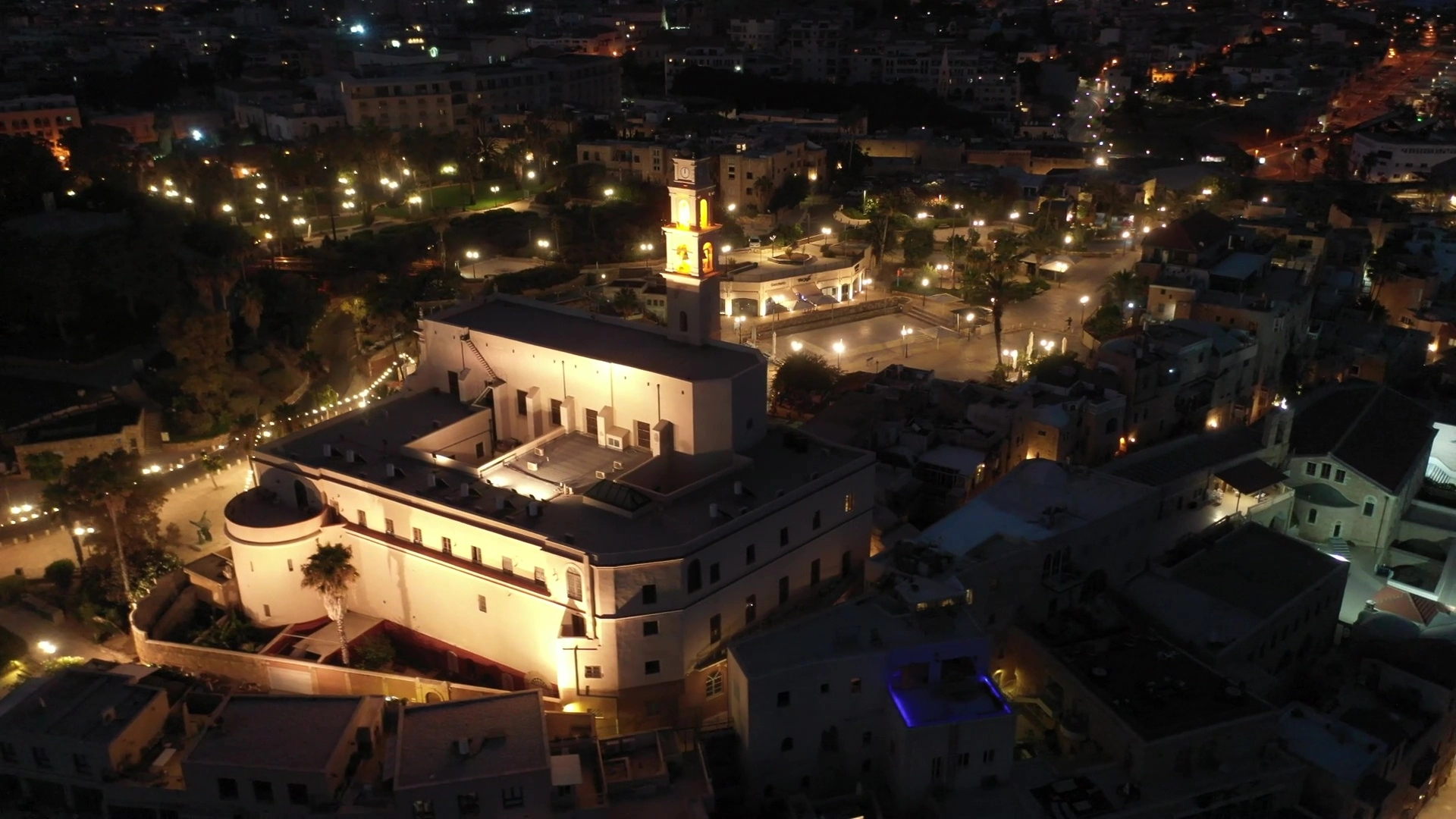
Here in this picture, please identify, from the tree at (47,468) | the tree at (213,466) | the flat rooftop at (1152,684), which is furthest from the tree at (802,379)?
the tree at (47,468)

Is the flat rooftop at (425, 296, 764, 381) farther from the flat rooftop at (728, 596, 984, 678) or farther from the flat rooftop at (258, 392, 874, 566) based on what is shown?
the flat rooftop at (728, 596, 984, 678)

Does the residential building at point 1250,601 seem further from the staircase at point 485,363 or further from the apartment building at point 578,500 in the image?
the staircase at point 485,363

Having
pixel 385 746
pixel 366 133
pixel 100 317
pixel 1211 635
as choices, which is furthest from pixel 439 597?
pixel 366 133

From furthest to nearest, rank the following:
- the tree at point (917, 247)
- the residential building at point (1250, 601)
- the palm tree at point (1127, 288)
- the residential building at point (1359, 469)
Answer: the tree at point (917, 247), the palm tree at point (1127, 288), the residential building at point (1359, 469), the residential building at point (1250, 601)

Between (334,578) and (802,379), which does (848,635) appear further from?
(802,379)

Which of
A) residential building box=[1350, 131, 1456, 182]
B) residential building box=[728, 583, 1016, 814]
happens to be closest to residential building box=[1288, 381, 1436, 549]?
residential building box=[728, 583, 1016, 814]

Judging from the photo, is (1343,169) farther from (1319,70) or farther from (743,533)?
(743,533)
